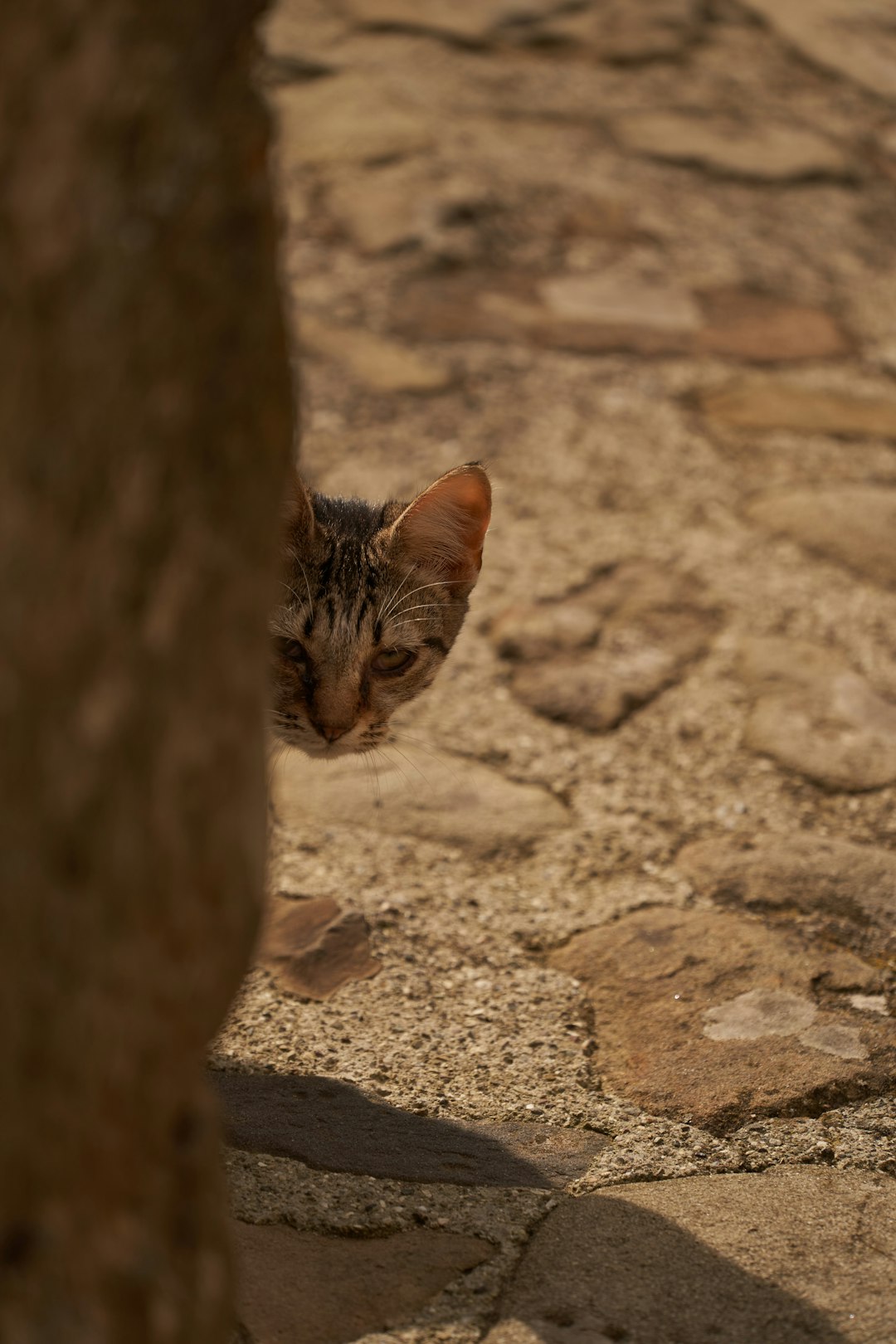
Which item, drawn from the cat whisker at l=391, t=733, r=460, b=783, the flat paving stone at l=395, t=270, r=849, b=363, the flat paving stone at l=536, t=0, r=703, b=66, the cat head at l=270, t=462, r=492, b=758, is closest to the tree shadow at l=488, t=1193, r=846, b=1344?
the cat head at l=270, t=462, r=492, b=758

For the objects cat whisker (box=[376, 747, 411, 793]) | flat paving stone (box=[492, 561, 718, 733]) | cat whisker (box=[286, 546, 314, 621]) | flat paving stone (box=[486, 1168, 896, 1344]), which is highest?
cat whisker (box=[286, 546, 314, 621])

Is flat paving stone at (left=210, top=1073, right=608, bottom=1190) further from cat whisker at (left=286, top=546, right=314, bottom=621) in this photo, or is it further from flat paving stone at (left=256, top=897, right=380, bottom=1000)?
cat whisker at (left=286, top=546, right=314, bottom=621)

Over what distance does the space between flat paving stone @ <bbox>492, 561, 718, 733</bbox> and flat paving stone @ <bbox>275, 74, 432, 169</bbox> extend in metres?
2.97

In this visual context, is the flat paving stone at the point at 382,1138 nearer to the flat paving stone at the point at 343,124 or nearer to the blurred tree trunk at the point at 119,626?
the blurred tree trunk at the point at 119,626

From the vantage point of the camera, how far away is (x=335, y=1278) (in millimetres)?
2006

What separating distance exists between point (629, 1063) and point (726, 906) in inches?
22.6

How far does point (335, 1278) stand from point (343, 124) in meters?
5.69

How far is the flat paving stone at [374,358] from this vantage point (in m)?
5.05

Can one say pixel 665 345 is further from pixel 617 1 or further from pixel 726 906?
pixel 617 1

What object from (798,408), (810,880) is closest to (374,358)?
(798,408)

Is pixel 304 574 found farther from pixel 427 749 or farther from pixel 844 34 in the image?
pixel 844 34

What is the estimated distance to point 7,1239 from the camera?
1160 millimetres

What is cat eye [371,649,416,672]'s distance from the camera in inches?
121

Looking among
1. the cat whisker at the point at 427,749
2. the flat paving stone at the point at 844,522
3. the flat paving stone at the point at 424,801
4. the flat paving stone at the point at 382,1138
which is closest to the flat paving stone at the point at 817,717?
the flat paving stone at the point at 844,522
